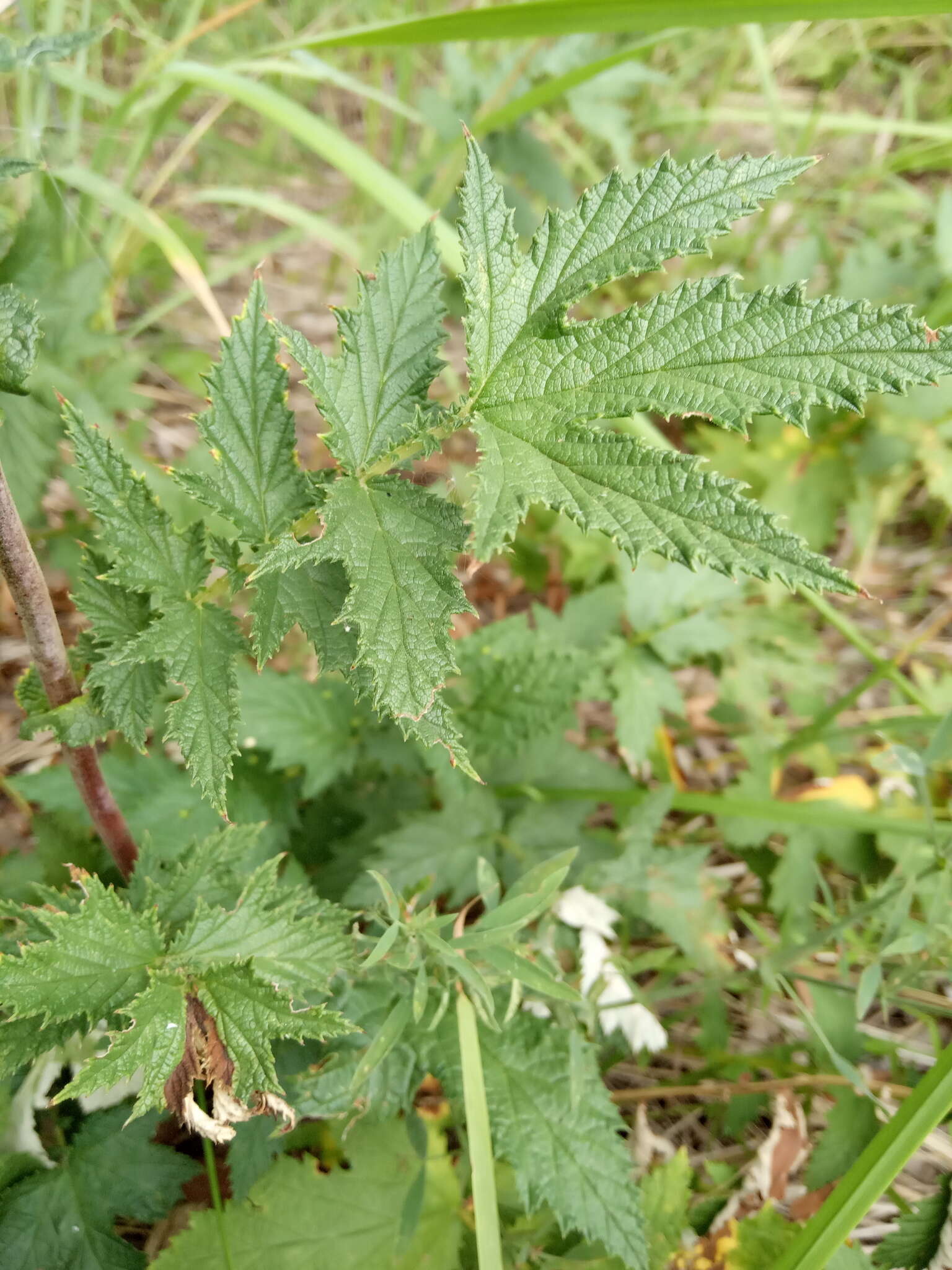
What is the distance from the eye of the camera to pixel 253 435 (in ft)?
3.10

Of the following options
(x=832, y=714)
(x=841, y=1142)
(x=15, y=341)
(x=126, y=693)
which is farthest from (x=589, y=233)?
(x=841, y=1142)

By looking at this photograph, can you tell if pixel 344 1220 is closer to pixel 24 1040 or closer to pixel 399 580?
pixel 24 1040

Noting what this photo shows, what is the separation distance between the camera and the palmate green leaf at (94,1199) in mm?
1058

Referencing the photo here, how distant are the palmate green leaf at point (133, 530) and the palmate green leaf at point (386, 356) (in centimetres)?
20

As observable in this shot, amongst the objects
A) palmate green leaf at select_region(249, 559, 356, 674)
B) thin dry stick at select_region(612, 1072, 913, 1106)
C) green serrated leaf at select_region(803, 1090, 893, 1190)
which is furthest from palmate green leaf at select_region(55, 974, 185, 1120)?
green serrated leaf at select_region(803, 1090, 893, 1190)

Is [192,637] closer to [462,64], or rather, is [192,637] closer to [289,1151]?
[289,1151]

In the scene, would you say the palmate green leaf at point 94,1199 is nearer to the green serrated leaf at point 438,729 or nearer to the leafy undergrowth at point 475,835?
the leafy undergrowth at point 475,835

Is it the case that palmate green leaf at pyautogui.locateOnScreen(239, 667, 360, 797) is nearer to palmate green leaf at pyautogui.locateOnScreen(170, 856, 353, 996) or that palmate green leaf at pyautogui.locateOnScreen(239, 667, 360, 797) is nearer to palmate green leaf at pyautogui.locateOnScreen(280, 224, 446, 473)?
palmate green leaf at pyautogui.locateOnScreen(170, 856, 353, 996)

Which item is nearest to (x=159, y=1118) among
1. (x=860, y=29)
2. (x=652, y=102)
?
(x=652, y=102)

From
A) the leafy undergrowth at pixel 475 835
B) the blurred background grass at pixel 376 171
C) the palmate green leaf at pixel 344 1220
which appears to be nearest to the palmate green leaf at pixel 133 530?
the leafy undergrowth at pixel 475 835

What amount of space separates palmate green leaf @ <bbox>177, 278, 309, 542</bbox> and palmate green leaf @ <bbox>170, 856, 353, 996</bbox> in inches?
15.5

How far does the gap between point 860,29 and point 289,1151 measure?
3.57m

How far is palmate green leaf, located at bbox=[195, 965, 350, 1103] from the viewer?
0.87m

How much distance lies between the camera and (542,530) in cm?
231
